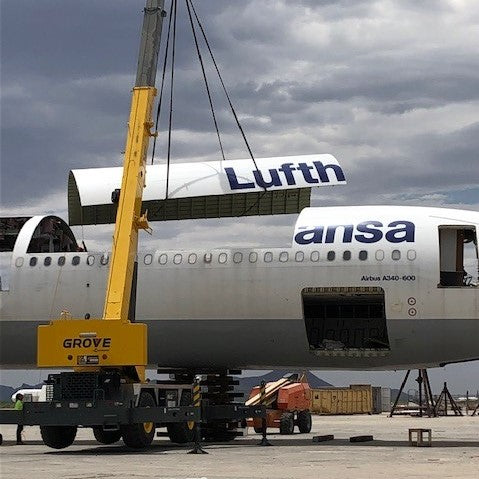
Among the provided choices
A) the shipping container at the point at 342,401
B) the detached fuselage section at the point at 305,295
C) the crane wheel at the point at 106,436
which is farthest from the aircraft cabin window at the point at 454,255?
the shipping container at the point at 342,401

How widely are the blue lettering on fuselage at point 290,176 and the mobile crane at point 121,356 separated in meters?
4.17

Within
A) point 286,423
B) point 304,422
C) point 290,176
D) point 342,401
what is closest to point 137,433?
point 290,176

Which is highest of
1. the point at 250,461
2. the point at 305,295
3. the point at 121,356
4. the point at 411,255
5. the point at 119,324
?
the point at 411,255

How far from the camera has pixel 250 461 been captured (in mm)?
26234

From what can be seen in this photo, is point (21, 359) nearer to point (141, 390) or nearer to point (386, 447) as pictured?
point (141, 390)

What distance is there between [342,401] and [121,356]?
60.1 m

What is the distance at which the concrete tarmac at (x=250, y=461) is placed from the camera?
22.2 m

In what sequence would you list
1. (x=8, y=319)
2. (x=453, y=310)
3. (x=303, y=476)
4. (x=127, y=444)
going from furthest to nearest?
(x=8, y=319)
(x=453, y=310)
(x=127, y=444)
(x=303, y=476)

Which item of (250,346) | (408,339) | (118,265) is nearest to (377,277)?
(408,339)

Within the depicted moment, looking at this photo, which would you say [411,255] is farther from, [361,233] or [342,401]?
[342,401]

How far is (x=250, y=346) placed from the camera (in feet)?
115

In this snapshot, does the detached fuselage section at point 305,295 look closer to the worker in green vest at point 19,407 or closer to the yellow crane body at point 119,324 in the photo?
the worker in green vest at point 19,407

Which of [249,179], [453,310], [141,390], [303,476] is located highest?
[249,179]

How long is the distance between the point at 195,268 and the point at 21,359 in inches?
290
